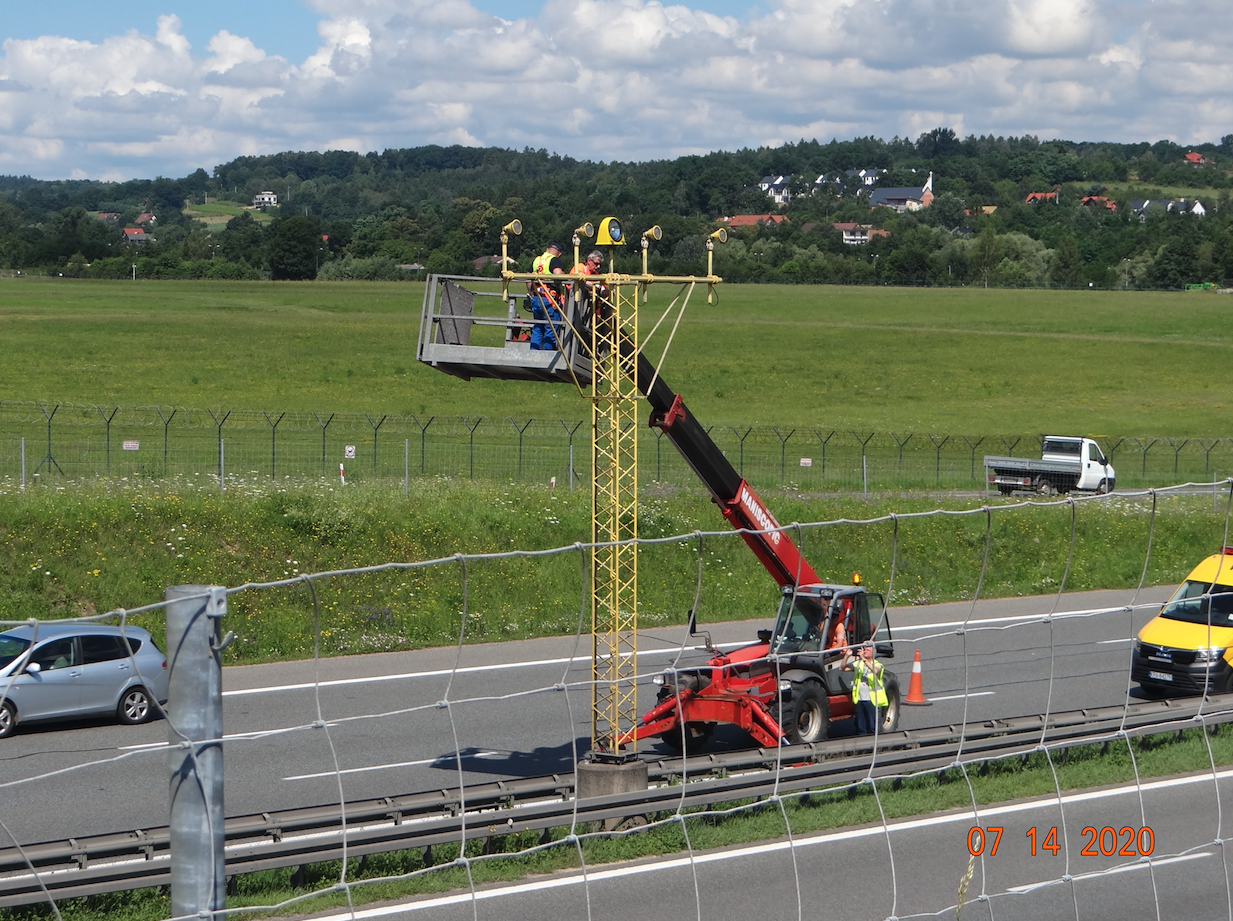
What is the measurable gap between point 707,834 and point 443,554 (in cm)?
1582

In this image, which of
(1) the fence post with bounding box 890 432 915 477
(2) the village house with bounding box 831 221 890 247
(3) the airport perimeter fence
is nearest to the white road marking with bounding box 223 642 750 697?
(3) the airport perimeter fence

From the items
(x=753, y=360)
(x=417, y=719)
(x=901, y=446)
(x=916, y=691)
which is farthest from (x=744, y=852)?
(x=753, y=360)

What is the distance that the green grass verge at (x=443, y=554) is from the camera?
942 inches

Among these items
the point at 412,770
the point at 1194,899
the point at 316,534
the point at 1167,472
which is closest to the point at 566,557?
the point at 316,534

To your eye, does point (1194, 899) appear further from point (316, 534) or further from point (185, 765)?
point (316, 534)

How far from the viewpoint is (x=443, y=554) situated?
27.5 meters

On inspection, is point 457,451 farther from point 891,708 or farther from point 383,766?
point 383,766

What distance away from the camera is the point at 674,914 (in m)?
10.4

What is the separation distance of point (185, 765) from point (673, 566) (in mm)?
24733

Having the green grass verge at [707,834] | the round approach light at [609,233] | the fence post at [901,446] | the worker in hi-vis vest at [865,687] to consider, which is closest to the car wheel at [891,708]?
the worker in hi-vis vest at [865,687]

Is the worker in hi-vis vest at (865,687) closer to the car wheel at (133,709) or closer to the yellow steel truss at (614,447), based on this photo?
the yellow steel truss at (614,447)

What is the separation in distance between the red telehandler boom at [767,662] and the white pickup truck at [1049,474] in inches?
1010

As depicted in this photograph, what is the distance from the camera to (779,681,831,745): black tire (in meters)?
15.2

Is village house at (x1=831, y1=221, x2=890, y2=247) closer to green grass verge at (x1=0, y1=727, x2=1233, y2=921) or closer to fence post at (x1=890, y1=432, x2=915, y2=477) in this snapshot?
fence post at (x1=890, y1=432, x2=915, y2=477)
